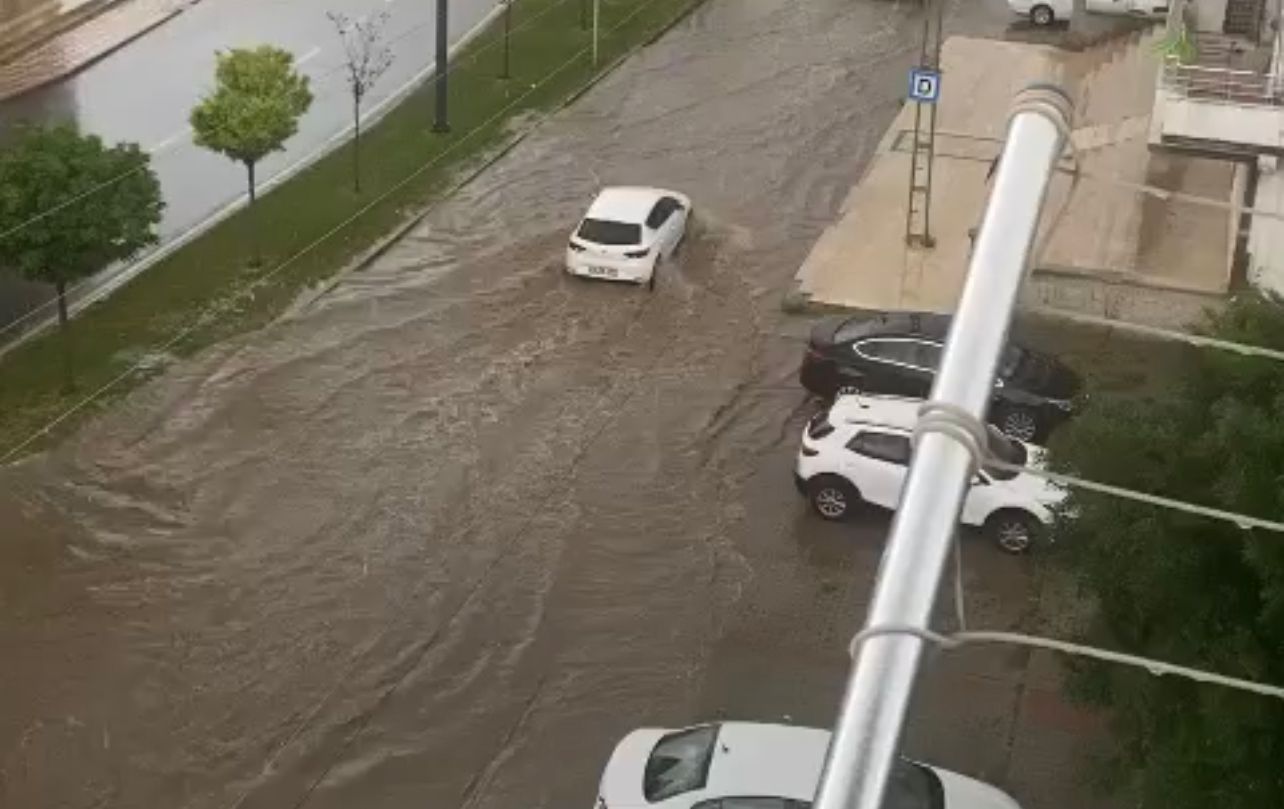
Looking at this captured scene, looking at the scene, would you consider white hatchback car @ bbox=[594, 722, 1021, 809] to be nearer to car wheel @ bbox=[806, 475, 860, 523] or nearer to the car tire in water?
car wheel @ bbox=[806, 475, 860, 523]

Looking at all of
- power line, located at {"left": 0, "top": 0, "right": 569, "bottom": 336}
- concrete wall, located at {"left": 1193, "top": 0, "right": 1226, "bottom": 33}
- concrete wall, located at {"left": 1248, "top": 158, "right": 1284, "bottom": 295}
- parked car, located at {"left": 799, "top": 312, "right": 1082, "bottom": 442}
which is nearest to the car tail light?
parked car, located at {"left": 799, "top": 312, "right": 1082, "bottom": 442}

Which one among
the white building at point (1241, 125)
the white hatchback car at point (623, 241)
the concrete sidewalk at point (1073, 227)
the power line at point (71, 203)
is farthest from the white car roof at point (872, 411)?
the power line at point (71, 203)

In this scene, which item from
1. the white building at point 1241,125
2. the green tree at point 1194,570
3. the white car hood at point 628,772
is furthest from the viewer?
the white building at point 1241,125

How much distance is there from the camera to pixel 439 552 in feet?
52.0

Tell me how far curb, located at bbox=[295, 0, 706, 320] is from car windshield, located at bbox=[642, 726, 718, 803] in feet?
33.4

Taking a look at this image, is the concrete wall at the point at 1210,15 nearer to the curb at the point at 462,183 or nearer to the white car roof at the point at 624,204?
the white car roof at the point at 624,204

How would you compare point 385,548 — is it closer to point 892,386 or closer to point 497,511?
point 497,511

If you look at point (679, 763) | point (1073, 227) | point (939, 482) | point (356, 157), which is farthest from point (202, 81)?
point (939, 482)

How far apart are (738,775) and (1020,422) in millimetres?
7645

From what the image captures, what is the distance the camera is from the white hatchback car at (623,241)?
2136 centimetres

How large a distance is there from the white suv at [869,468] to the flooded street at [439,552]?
0.28m

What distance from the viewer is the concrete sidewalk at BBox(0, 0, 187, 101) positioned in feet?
93.1

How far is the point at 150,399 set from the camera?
18.4 meters

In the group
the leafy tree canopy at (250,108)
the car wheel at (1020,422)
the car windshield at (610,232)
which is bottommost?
the car wheel at (1020,422)
